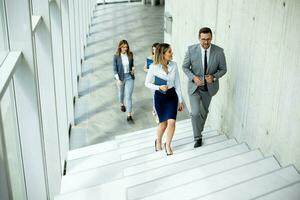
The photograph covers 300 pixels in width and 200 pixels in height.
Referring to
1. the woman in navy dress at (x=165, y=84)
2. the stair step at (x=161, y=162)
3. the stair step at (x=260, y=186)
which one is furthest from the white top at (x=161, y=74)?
the stair step at (x=260, y=186)

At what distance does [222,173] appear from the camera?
17.6 ft

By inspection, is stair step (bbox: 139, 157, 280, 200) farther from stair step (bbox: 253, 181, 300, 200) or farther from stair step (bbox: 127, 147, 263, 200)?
stair step (bbox: 253, 181, 300, 200)

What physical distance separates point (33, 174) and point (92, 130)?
452cm

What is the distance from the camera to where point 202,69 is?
6.88 metres

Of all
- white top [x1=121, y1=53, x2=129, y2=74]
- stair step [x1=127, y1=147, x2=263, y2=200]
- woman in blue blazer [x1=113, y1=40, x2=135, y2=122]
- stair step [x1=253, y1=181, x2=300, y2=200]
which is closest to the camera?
stair step [x1=253, y1=181, x2=300, y2=200]

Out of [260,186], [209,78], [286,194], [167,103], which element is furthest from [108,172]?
[286,194]

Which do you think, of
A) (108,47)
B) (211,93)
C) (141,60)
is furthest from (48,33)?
(108,47)

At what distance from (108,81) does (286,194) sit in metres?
8.75

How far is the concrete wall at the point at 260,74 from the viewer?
5438 millimetres

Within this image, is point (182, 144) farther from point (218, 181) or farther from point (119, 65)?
point (119, 65)

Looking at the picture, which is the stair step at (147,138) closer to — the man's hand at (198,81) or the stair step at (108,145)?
the stair step at (108,145)

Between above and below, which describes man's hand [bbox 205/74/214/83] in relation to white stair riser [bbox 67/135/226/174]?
above

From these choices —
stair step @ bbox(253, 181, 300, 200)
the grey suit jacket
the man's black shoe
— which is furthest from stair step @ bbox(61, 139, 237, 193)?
stair step @ bbox(253, 181, 300, 200)

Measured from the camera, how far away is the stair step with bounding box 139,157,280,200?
191 inches
